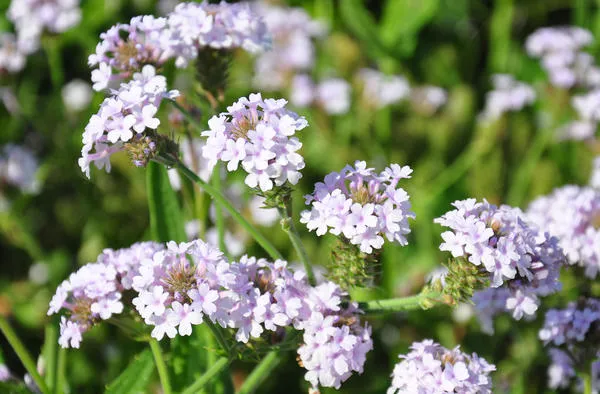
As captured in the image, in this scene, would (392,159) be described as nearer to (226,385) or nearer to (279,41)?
(279,41)

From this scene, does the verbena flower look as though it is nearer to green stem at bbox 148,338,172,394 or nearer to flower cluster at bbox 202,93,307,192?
green stem at bbox 148,338,172,394

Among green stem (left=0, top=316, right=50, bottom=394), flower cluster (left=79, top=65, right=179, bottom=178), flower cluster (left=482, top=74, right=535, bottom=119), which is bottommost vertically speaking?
green stem (left=0, top=316, right=50, bottom=394)

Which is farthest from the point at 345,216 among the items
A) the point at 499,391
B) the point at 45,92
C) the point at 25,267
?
the point at 45,92

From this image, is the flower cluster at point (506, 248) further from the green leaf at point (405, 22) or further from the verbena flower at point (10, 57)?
the verbena flower at point (10, 57)

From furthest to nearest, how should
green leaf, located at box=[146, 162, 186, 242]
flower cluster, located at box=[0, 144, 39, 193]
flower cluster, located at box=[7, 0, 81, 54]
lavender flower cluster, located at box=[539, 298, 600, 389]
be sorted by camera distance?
flower cluster, located at box=[0, 144, 39, 193]
flower cluster, located at box=[7, 0, 81, 54]
green leaf, located at box=[146, 162, 186, 242]
lavender flower cluster, located at box=[539, 298, 600, 389]

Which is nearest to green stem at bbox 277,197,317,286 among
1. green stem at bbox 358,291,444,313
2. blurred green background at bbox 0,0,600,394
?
green stem at bbox 358,291,444,313

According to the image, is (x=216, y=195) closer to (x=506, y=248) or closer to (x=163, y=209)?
(x=163, y=209)

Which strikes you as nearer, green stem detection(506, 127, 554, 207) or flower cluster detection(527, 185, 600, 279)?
flower cluster detection(527, 185, 600, 279)
